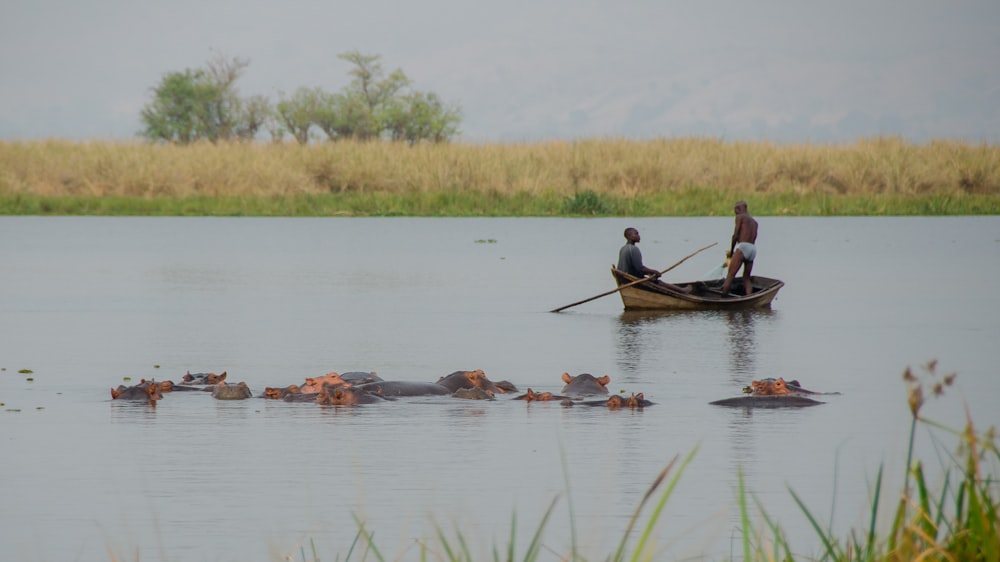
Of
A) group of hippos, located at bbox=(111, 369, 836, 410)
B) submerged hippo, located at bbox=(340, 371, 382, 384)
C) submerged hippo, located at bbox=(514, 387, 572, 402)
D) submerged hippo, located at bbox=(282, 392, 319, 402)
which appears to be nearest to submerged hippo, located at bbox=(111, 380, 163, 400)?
group of hippos, located at bbox=(111, 369, 836, 410)

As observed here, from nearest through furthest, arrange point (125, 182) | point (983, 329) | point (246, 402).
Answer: point (246, 402) < point (983, 329) < point (125, 182)

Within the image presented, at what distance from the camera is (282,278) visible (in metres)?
23.0

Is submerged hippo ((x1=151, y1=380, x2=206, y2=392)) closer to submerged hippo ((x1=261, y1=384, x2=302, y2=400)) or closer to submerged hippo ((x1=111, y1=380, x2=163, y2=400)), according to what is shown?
submerged hippo ((x1=111, y1=380, x2=163, y2=400))

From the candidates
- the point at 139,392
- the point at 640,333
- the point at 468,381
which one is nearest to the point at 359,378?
the point at 468,381

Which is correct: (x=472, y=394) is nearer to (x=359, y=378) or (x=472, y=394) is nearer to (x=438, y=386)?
(x=438, y=386)

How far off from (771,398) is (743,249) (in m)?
6.87

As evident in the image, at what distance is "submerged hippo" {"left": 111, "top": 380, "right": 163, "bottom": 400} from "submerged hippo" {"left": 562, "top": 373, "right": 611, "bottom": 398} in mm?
2910

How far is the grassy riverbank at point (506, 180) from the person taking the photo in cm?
3931

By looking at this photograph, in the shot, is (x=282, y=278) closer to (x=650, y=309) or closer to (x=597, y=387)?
(x=650, y=309)

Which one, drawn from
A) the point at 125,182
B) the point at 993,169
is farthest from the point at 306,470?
the point at 993,169

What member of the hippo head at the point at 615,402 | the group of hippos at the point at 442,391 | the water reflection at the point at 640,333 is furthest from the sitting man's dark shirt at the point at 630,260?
the hippo head at the point at 615,402

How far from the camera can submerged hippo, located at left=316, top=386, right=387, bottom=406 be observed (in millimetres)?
10742

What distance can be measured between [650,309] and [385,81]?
164 feet

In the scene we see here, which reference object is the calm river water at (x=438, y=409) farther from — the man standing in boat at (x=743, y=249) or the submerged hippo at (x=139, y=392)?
the man standing in boat at (x=743, y=249)
